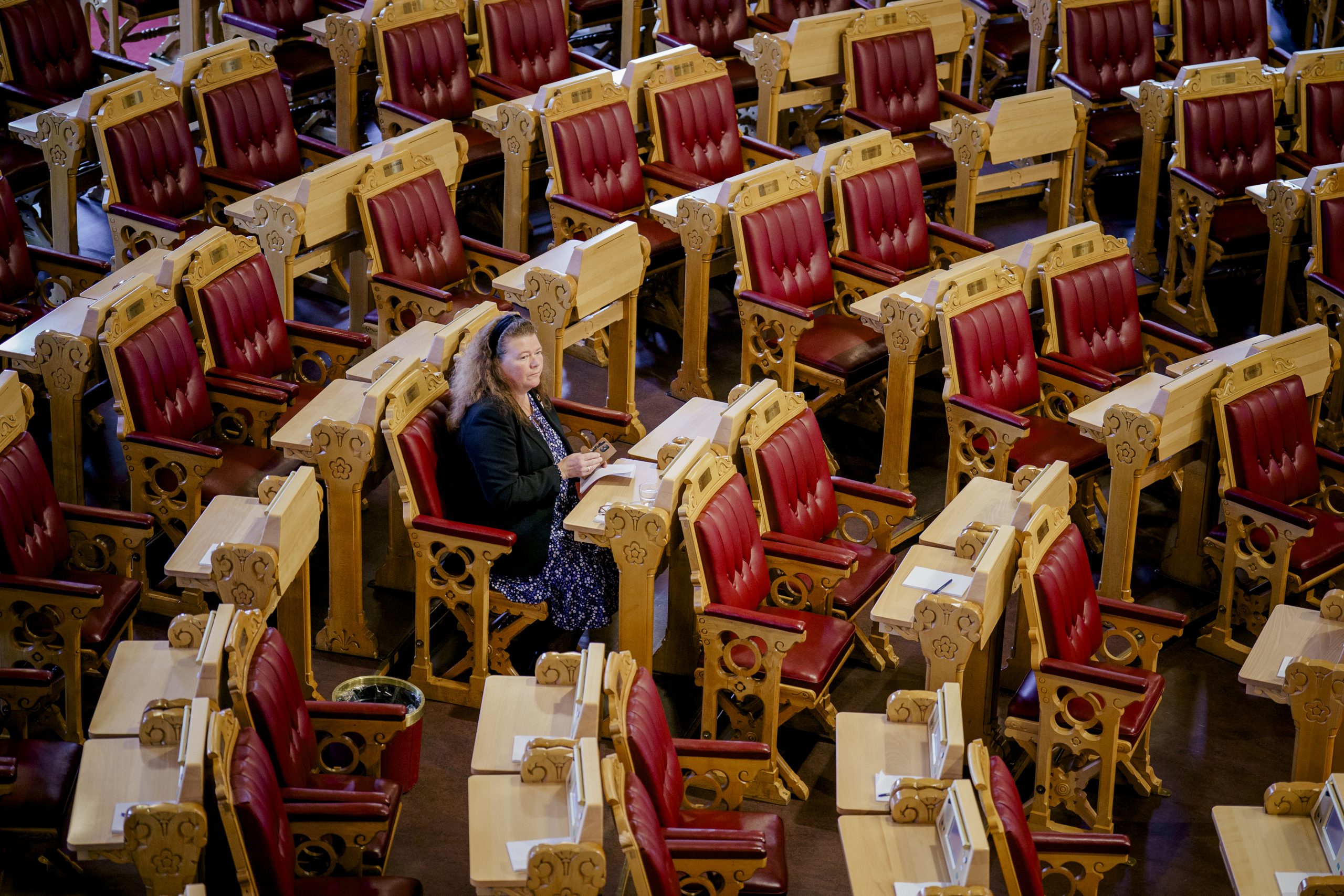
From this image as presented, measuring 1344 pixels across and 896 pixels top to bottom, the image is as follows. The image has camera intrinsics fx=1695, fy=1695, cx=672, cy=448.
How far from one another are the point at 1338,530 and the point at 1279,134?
316cm

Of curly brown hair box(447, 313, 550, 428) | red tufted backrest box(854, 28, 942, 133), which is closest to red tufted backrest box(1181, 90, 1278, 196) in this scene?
red tufted backrest box(854, 28, 942, 133)

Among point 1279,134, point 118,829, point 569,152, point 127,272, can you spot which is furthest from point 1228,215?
point 118,829

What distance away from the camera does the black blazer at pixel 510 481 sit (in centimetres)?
491

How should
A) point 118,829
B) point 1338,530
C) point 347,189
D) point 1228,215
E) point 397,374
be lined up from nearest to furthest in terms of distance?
point 118,829
point 397,374
point 1338,530
point 347,189
point 1228,215

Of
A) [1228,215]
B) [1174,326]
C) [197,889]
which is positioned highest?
[197,889]

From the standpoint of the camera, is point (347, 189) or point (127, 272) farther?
point (347, 189)

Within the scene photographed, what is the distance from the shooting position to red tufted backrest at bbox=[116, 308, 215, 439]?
510 centimetres

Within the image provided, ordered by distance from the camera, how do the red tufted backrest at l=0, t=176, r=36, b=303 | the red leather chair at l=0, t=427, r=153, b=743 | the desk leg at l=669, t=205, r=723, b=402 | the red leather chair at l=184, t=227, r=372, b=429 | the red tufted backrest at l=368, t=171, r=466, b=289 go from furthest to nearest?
the desk leg at l=669, t=205, r=723, b=402, the red tufted backrest at l=368, t=171, r=466, b=289, the red tufted backrest at l=0, t=176, r=36, b=303, the red leather chair at l=184, t=227, r=372, b=429, the red leather chair at l=0, t=427, r=153, b=743

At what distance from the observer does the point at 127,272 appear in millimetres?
5625

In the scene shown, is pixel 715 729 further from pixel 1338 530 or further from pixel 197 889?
pixel 1338 530

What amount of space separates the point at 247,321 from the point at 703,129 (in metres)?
2.35

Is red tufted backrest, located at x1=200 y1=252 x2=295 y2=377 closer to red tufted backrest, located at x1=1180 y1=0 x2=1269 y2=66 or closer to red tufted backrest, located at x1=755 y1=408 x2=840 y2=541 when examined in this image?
red tufted backrest, located at x1=755 y1=408 x2=840 y2=541

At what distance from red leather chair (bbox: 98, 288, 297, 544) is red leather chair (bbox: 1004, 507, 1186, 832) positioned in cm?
230

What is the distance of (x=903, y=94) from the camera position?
7.64m
